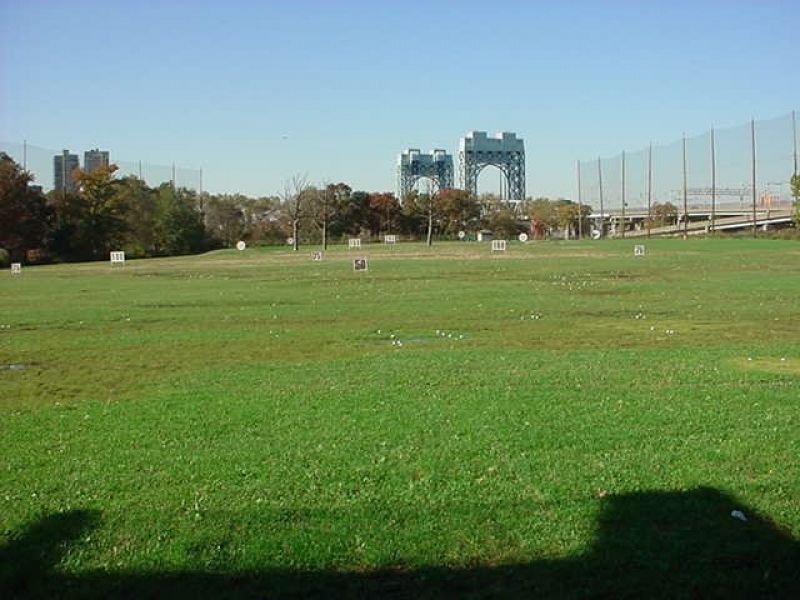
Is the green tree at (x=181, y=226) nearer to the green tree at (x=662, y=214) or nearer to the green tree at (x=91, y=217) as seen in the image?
the green tree at (x=91, y=217)

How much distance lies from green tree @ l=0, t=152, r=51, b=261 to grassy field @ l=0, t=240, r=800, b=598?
189ft

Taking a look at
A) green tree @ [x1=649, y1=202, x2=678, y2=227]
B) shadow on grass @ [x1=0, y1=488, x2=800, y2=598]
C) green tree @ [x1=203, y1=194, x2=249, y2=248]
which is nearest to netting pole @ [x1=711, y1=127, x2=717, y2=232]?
green tree @ [x1=649, y1=202, x2=678, y2=227]

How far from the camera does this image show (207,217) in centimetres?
10112

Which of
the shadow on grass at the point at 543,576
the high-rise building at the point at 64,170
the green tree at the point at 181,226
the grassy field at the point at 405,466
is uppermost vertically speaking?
the high-rise building at the point at 64,170

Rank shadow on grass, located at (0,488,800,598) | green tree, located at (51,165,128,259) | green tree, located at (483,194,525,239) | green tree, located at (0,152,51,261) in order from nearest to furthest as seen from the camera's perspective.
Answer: shadow on grass, located at (0,488,800,598)
green tree, located at (0,152,51,261)
green tree, located at (51,165,128,259)
green tree, located at (483,194,525,239)

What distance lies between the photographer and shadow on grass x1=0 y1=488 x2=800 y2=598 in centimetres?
479

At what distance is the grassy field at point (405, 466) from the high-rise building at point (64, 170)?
72662mm

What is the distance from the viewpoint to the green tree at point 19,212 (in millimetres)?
68875

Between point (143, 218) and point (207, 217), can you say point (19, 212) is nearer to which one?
point (143, 218)

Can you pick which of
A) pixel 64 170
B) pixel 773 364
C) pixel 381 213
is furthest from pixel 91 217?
pixel 773 364

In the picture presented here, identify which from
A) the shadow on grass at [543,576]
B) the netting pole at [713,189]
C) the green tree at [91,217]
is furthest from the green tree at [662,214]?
the shadow on grass at [543,576]

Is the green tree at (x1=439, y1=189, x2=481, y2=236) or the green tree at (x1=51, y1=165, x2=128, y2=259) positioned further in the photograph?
the green tree at (x1=439, y1=189, x2=481, y2=236)

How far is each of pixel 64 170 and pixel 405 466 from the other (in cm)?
9555

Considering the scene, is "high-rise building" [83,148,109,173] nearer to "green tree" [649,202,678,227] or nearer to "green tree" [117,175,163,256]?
"green tree" [117,175,163,256]
